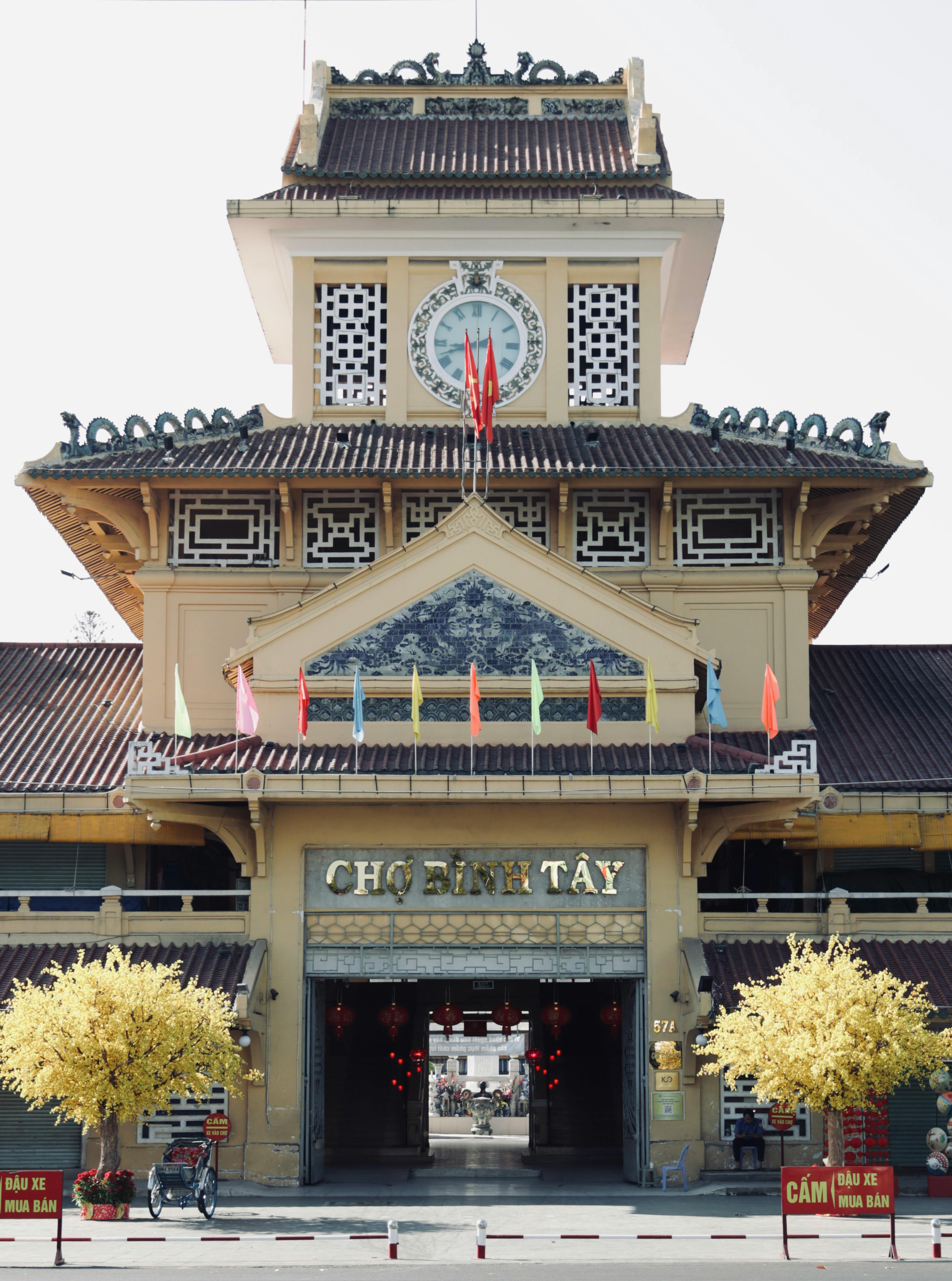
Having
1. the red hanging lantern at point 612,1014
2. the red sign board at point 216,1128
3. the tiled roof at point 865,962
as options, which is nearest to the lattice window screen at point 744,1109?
the tiled roof at point 865,962

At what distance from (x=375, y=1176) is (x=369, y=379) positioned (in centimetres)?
1603

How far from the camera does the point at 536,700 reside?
91.7ft

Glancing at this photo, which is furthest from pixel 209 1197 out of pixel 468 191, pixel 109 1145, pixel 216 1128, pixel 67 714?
pixel 468 191

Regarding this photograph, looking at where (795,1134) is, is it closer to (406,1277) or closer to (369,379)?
(406,1277)

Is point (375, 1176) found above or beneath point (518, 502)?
beneath

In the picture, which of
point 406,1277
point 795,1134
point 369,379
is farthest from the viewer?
point 369,379

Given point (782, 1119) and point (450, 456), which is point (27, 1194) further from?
point (450, 456)

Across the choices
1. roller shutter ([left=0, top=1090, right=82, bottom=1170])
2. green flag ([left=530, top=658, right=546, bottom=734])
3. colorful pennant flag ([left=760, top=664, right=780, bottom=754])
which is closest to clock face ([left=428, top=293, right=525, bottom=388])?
green flag ([left=530, top=658, right=546, bottom=734])

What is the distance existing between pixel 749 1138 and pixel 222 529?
15.0 m

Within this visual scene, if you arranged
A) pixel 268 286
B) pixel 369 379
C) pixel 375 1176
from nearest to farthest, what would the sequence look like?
pixel 375 1176, pixel 369 379, pixel 268 286

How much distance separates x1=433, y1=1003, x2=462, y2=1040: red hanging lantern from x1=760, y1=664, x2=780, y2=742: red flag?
31.6 ft

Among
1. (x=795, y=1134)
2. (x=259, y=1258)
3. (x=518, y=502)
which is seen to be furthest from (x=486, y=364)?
(x=259, y=1258)

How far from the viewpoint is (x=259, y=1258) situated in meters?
20.8

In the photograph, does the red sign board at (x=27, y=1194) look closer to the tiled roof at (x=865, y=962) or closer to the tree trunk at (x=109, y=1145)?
the tree trunk at (x=109, y=1145)
